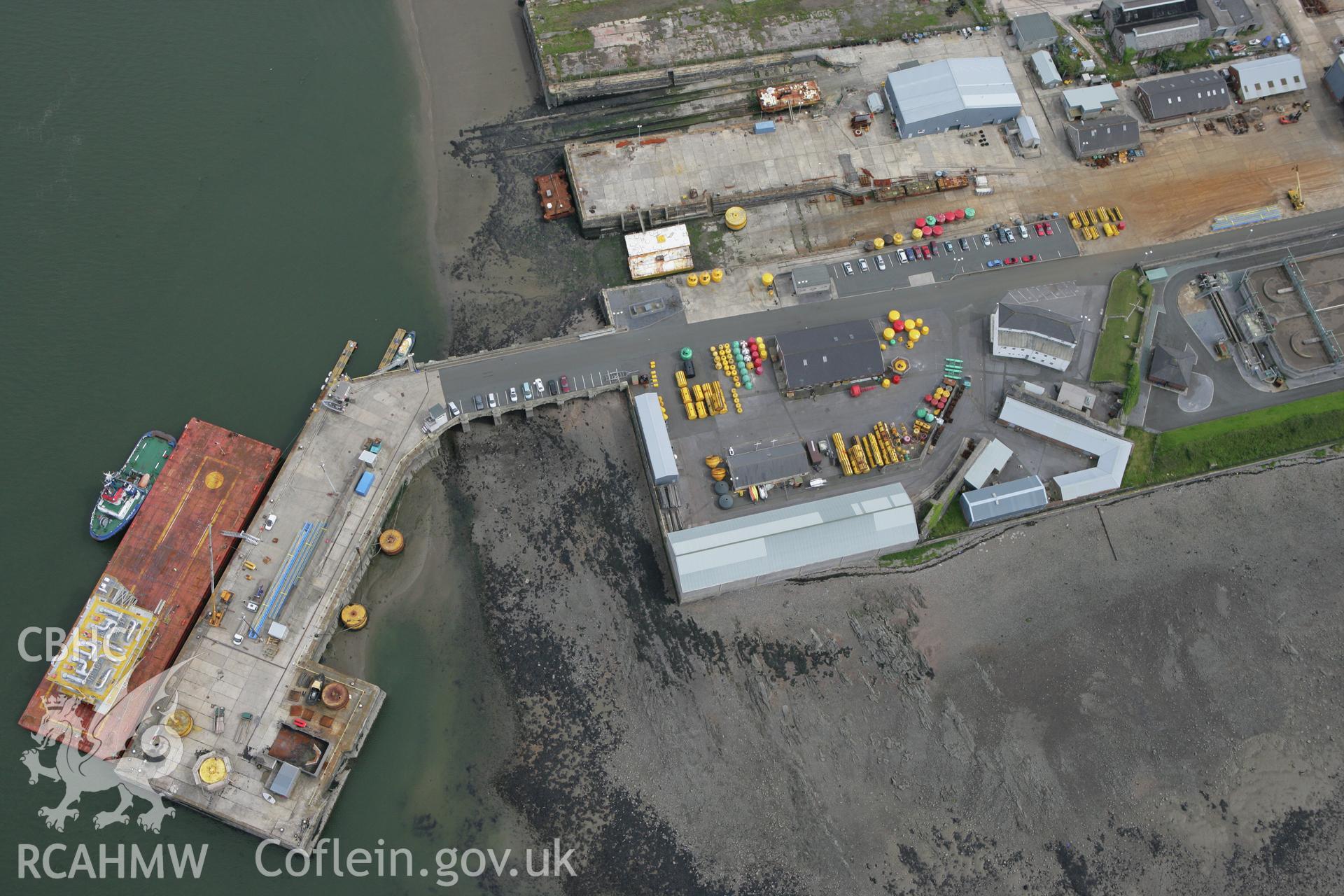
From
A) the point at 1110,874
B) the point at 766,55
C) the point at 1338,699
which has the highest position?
the point at 766,55

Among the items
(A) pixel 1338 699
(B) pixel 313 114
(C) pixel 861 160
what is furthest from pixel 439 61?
(A) pixel 1338 699

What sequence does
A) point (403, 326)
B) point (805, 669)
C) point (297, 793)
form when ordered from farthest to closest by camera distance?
point (403, 326) → point (805, 669) → point (297, 793)

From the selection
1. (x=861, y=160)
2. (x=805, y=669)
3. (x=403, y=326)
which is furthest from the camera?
(x=861, y=160)

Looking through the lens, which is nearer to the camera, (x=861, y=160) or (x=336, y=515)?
(x=336, y=515)

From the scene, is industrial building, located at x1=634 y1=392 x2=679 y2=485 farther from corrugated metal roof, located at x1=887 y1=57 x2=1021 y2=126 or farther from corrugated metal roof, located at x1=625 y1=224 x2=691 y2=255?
corrugated metal roof, located at x1=887 y1=57 x2=1021 y2=126

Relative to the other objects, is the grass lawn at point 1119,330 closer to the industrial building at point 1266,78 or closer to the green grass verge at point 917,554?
the green grass verge at point 917,554

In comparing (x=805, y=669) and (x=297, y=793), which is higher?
(x=805, y=669)

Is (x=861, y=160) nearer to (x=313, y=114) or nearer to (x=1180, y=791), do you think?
(x=313, y=114)

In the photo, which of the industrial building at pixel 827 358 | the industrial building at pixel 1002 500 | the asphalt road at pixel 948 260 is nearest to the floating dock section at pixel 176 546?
the industrial building at pixel 827 358
